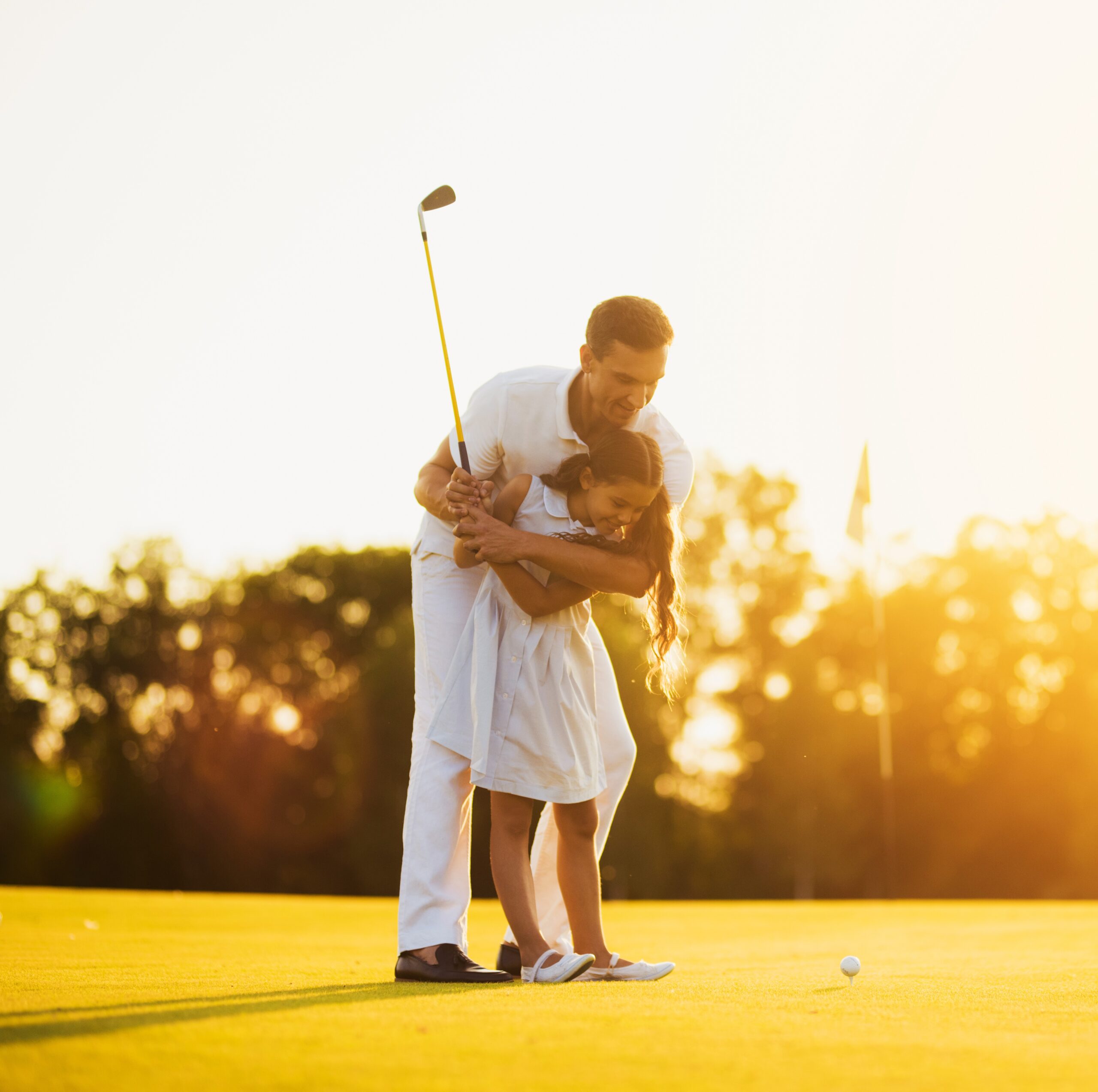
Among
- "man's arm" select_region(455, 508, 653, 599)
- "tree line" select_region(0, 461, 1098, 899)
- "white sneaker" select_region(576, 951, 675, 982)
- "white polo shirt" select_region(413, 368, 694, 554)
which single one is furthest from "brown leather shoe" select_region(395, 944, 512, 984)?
"tree line" select_region(0, 461, 1098, 899)

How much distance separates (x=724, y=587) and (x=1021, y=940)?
2969cm

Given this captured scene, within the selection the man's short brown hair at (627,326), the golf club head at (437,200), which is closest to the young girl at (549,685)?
the man's short brown hair at (627,326)

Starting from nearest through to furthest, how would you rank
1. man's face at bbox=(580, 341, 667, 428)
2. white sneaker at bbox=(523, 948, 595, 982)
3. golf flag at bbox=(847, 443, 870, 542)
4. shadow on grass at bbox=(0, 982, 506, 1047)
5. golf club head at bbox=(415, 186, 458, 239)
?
1. shadow on grass at bbox=(0, 982, 506, 1047)
2. white sneaker at bbox=(523, 948, 595, 982)
3. man's face at bbox=(580, 341, 667, 428)
4. golf club head at bbox=(415, 186, 458, 239)
5. golf flag at bbox=(847, 443, 870, 542)

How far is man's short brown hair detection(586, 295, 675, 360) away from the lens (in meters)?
4.23

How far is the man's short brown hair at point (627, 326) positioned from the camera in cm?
423

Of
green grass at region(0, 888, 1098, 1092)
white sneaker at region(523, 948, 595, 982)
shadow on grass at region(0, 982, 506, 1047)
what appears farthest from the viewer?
white sneaker at region(523, 948, 595, 982)

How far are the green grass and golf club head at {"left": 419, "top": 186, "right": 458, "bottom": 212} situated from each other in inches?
118

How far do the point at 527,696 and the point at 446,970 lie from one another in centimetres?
90

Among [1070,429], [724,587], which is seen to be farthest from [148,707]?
[1070,429]

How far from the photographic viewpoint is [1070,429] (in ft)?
102

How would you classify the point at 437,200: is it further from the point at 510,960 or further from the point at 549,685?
the point at 510,960

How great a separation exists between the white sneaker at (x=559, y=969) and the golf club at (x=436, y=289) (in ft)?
5.19

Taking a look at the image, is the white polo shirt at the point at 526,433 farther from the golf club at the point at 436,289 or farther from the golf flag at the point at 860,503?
the golf flag at the point at 860,503

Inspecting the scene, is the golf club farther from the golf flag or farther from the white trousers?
the golf flag
